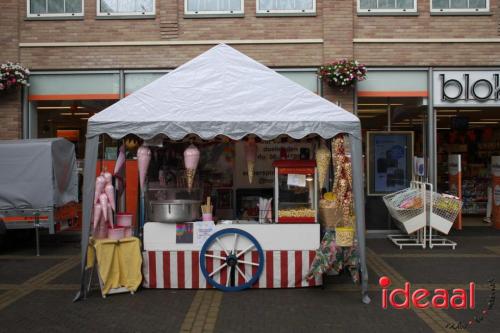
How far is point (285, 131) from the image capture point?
290 inches

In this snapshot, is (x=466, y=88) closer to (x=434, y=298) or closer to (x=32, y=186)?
(x=434, y=298)

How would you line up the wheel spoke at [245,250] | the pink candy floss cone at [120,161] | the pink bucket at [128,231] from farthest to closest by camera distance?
the pink candy floss cone at [120,161] → the pink bucket at [128,231] → the wheel spoke at [245,250]

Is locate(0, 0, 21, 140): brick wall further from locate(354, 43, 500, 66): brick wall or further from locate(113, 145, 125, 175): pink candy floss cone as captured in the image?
locate(354, 43, 500, 66): brick wall

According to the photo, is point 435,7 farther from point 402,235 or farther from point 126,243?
point 126,243

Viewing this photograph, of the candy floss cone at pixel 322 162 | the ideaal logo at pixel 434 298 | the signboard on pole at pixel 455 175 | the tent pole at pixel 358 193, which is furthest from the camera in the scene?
the signboard on pole at pixel 455 175

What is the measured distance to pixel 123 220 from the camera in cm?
782

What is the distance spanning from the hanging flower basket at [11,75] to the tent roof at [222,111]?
Result: 5.53 metres

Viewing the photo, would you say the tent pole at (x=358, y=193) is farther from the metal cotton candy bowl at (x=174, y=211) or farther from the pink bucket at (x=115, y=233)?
the pink bucket at (x=115, y=233)

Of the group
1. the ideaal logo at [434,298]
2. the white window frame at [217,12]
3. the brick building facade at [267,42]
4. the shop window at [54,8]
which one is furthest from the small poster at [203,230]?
the shop window at [54,8]

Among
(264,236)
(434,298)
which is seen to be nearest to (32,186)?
(264,236)

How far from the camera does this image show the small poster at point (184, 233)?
25.5 ft

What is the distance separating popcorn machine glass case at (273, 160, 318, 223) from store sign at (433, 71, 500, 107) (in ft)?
18.6

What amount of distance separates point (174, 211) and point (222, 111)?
1489 mm

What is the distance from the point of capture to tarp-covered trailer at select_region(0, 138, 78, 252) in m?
10.6
